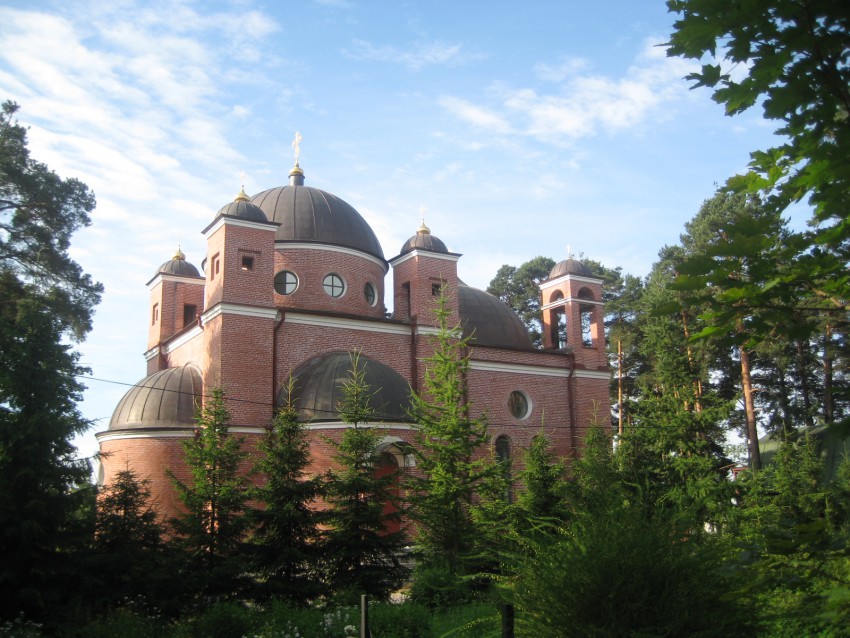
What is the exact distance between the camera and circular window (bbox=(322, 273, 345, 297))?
24.5m

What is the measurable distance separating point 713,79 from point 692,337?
1075 millimetres

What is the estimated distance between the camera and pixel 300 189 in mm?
26250

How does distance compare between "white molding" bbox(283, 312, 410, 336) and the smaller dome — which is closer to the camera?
"white molding" bbox(283, 312, 410, 336)

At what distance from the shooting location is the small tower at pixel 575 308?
28422 millimetres

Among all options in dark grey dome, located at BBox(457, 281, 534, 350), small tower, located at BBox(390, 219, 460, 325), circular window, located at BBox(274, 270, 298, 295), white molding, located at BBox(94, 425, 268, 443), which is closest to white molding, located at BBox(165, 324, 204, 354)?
circular window, located at BBox(274, 270, 298, 295)

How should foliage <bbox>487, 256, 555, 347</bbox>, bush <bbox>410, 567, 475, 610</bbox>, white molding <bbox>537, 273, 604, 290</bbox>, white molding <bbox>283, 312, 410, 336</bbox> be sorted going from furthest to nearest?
1. foliage <bbox>487, 256, 555, 347</bbox>
2. white molding <bbox>537, 273, 604, 290</bbox>
3. white molding <bbox>283, 312, 410, 336</bbox>
4. bush <bbox>410, 567, 475, 610</bbox>

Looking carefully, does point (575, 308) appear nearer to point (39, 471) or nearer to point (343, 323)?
point (343, 323)

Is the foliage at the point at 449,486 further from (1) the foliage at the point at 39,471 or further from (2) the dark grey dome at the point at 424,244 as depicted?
(2) the dark grey dome at the point at 424,244

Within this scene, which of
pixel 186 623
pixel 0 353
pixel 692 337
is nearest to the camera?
pixel 692 337

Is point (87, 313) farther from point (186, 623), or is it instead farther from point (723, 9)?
point (723, 9)

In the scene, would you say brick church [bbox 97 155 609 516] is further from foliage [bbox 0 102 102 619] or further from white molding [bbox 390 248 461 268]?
foliage [bbox 0 102 102 619]

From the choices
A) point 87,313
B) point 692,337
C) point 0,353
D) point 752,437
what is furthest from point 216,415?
point 752,437

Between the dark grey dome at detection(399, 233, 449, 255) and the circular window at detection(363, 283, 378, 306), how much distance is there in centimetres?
147

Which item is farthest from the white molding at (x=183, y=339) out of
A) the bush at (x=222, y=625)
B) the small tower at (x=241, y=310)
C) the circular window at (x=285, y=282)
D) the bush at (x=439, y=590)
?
the bush at (x=222, y=625)
